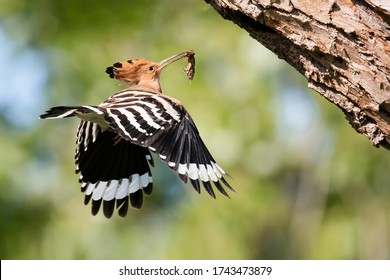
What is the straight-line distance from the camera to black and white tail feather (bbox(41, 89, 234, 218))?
257 cm

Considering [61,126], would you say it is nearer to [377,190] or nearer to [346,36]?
[377,190]

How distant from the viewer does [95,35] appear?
591 cm

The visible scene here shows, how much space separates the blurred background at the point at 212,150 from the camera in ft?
18.6

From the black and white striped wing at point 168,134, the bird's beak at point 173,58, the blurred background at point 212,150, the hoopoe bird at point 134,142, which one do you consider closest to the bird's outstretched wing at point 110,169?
the hoopoe bird at point 134,142

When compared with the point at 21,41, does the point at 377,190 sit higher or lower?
lower

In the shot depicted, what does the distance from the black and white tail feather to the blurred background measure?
2.28 meters

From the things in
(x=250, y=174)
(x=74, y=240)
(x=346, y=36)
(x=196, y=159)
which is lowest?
(x=74, y=240)

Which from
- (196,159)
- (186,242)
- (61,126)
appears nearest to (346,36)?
(196,159)

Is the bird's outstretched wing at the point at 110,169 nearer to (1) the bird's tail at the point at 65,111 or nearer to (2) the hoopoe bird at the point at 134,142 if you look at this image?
(2) the hoopoe bird at the point at 134,142

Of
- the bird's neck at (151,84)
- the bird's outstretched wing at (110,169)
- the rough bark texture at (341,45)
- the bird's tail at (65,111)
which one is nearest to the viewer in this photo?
the rough bark texture at (341,45)

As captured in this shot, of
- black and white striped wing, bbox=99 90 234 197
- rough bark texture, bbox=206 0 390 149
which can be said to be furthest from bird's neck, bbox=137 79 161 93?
rough bark texture, bbox=206 0 390 149

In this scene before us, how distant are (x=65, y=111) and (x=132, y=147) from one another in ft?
1.84
